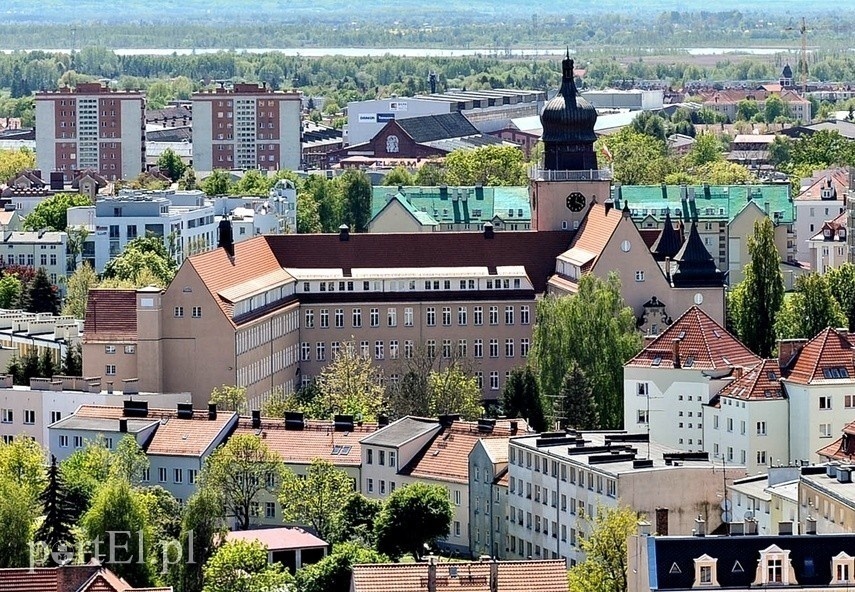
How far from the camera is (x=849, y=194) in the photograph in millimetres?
121000

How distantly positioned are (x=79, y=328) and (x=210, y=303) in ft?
34.1

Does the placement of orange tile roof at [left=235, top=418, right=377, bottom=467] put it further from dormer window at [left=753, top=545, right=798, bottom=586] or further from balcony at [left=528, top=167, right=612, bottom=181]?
balcony at [left=528, top=167, right=612, bottom=181]

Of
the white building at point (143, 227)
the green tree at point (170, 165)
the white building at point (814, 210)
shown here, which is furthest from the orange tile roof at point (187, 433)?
the green tree at point (170, 165)

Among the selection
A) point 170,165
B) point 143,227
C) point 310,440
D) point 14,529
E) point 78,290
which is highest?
point 170,165

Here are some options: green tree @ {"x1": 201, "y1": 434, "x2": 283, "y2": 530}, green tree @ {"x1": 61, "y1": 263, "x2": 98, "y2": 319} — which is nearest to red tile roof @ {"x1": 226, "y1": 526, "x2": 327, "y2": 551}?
green tree @ {"x1": 201, "y1": 434, "x2": 283, "y2": 530}

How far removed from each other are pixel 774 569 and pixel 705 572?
1203mm

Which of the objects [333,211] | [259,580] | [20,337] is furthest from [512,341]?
[333,211]

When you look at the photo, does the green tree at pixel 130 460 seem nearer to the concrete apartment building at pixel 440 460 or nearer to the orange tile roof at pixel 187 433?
the orange tile roof at pixel 187 433

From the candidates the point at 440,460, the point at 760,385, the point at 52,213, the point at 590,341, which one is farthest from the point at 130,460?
the point at 52,213

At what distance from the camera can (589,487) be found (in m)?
67.9

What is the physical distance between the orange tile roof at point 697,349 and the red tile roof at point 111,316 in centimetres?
1561

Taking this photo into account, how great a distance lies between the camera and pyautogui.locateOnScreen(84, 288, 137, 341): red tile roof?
297 ft

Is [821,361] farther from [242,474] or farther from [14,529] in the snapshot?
[14,529]

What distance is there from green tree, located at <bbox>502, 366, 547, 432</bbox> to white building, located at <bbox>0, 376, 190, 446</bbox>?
8990 millimetres
